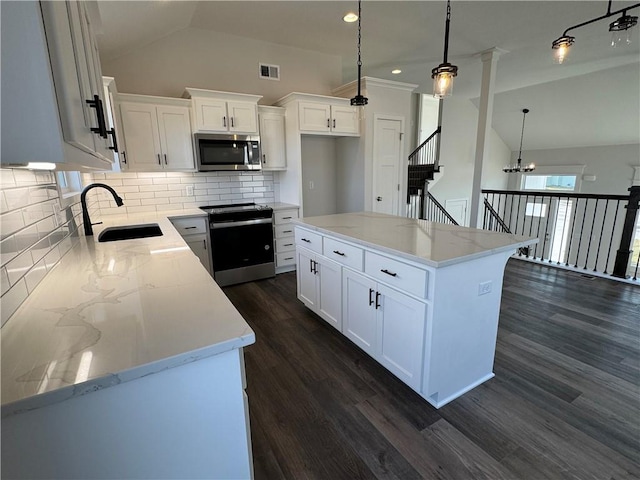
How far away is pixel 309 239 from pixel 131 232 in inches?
60.6

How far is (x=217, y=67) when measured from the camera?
3953 mm

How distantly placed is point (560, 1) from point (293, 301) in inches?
164

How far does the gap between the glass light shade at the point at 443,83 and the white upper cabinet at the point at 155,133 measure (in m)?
2.75

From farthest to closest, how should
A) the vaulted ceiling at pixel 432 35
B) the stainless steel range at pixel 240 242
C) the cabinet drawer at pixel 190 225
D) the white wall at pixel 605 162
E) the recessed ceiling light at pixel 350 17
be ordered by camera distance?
the white wall at pixel 605 162, the stainless steel range at pixel 240 242, the cabinet drawer at pixel 190 225, the recessed ceiling light at pixel 350 17, the vaulted ceiling at pixel 432 35

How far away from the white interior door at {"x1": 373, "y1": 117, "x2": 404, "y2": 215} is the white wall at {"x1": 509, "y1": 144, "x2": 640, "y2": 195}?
688 cm

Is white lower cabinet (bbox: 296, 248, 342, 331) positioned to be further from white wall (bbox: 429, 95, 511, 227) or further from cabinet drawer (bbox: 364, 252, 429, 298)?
white wall (bbox: 429, 95, 511, 227)

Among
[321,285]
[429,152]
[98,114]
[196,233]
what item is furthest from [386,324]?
[429,152]

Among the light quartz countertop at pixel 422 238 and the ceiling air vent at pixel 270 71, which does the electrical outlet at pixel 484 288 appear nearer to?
the light quartz countertop at pixel 422 238

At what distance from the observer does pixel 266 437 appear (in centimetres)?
171

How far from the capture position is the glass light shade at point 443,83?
205 cm

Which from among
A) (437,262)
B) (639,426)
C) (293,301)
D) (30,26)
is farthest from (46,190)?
(639,426)

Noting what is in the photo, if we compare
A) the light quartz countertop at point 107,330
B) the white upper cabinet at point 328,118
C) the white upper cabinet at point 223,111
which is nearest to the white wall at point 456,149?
the white upper cabinet at point 328,118

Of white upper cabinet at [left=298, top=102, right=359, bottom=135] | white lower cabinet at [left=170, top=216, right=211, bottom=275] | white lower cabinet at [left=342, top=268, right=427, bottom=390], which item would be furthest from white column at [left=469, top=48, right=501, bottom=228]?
white lower cabinet at [left=170, top=216, right=211, bottom=275]

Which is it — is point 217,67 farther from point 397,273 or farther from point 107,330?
point 107,330
